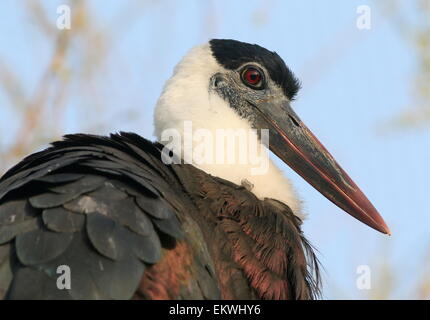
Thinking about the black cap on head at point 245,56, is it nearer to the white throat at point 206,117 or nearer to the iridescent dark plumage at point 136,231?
the white throat at point 206,117

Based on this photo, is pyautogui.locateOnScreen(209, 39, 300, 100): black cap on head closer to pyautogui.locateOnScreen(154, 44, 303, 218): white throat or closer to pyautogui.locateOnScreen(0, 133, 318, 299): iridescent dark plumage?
pyautogui.locateOnScreen(154, 44, 303, 218): white throat

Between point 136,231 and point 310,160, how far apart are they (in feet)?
6.40

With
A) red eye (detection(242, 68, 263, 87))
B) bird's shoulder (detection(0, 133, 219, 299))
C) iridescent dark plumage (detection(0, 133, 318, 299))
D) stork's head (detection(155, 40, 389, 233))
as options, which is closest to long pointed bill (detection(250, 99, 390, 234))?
stork's head (detection(155, 40, 389, 233))

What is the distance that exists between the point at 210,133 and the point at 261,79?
82 cm

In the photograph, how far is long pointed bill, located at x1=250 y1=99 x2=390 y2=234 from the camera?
6367mm

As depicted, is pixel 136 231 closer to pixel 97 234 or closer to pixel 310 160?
pixel 97 234

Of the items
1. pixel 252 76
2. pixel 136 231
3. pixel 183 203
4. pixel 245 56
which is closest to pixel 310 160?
pixel 252 76

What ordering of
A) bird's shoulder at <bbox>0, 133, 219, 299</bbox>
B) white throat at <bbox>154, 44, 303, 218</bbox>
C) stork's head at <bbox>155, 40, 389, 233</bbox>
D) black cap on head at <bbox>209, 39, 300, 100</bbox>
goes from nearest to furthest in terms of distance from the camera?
bird's shoulder at <bbox>0, 133, 219, 299</bbox>
white throat at <bbox>154, 44, 303, 218</bbox>
stork's head at <bbox>155, 40, 389, 233</bbox>
black cap on head at <bbox>209, 39, 300, 100</bbox>

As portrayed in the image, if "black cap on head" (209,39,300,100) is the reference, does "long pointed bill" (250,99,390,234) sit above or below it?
below

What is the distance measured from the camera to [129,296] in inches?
181

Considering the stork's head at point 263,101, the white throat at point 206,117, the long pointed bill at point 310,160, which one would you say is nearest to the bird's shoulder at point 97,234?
the white throat at point 206,117

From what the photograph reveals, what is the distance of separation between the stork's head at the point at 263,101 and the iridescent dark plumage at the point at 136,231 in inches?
22.5

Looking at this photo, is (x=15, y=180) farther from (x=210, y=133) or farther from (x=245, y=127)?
(x=245, y=127)

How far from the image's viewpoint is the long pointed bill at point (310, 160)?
637 centimetres
